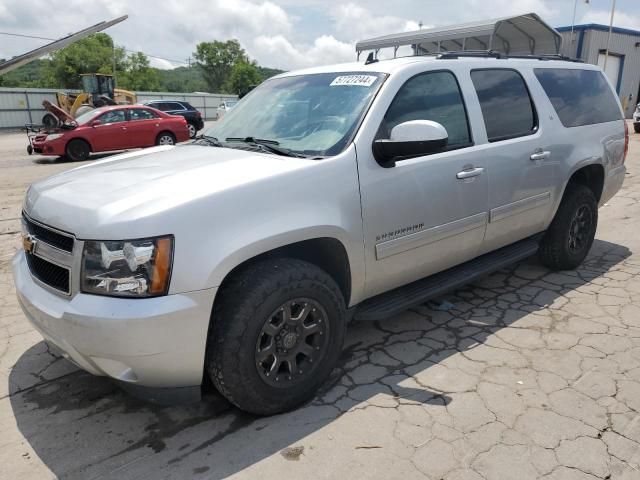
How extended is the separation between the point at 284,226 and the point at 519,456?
1.58 m

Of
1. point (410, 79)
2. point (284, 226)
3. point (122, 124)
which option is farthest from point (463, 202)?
point (122, 124)

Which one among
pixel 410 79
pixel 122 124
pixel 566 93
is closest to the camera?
pixel 410 79

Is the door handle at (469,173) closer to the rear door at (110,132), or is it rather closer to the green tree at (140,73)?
the rear door at (110,132)

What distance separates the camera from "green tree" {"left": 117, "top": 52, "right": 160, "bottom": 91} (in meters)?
79.8

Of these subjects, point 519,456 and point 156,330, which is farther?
point 519,456

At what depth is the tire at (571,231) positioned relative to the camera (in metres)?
4.60

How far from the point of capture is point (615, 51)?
1262 inches

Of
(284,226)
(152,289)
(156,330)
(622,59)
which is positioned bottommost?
(156,330)

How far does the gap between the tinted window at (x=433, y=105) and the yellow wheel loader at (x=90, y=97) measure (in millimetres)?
14169

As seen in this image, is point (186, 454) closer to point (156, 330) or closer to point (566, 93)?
point (156, 330)

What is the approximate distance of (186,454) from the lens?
2.48 meters

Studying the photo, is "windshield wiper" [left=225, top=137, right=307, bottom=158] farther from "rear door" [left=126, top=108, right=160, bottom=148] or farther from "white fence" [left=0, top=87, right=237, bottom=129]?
"white fence" [left=0, top=87, right=237, bottom=129]

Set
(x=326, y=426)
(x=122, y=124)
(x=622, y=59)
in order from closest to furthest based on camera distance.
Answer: (x=326, y=426)
(x=122, y=124)
(x=622, y=59)

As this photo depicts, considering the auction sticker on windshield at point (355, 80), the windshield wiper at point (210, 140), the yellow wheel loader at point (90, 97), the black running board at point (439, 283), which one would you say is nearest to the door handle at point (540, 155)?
the black running board at point (439, 283)
